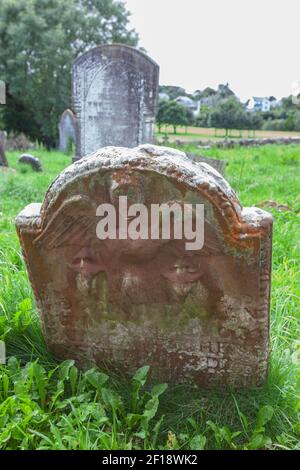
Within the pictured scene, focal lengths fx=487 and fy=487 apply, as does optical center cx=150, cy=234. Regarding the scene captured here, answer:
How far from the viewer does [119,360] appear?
2.50 m

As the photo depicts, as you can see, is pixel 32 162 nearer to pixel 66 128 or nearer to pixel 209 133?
pixel 66 128

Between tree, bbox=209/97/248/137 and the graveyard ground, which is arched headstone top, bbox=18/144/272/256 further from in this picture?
tree, bbox=209/97/248/137

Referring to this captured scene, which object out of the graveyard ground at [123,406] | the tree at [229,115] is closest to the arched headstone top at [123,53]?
A: the graveyard ground at [123,406]

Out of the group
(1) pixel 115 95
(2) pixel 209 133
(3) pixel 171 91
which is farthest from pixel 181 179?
(3) pixel 171 91

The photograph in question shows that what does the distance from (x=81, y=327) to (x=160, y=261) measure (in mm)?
594

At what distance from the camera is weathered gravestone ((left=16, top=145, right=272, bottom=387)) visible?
2.08m

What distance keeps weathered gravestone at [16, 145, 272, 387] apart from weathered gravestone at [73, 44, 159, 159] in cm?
593

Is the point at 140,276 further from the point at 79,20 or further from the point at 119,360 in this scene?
the point at 79,20

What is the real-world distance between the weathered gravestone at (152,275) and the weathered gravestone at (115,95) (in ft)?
19.4

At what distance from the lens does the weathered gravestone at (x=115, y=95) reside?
7.93 metres

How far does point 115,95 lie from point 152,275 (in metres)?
6.40

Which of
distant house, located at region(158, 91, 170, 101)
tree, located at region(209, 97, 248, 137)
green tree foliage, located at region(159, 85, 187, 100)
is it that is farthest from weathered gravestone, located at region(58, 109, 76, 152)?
green tree foliage, located at region(159, 85, 187, 100)

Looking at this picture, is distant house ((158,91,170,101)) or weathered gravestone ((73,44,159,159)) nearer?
weathered gravestone ((73,44,159,159))

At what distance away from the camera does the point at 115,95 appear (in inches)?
320
